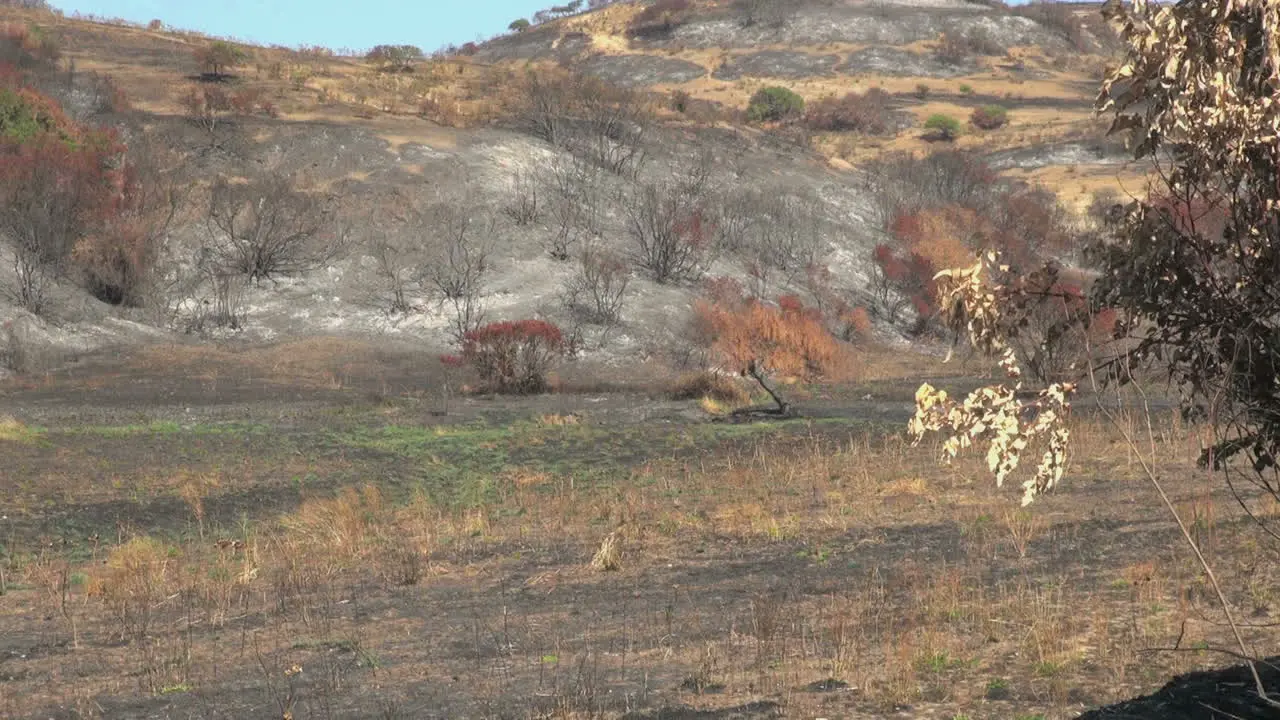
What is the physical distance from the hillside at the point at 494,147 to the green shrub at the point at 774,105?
341cm

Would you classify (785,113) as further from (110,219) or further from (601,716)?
(601,716)

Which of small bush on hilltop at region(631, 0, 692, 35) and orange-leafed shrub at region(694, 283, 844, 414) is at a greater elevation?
small bush on hilltop at region(631, 0, 692, 35)

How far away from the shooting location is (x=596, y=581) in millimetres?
12797

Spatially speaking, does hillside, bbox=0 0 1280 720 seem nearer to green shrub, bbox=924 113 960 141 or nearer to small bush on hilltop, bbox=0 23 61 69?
small bush on hilltop, bbox=0 23 61 69

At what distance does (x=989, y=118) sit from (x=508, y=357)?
5798 cm

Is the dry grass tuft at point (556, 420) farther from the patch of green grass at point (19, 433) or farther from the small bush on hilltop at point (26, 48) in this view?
the small bush on hilltop at point (26, 48)

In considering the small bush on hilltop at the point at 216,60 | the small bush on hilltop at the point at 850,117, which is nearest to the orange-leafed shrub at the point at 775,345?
the small bush on hilltop at the point at 216,60

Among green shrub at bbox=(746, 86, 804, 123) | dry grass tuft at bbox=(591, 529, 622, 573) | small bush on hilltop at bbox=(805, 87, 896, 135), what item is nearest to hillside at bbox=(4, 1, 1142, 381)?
small bush on hilltop at bbox=(805, 87, 896, 135)

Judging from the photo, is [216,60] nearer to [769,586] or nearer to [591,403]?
[591,403]

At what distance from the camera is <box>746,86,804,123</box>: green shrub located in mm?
83375

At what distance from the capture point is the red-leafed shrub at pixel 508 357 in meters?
32.3

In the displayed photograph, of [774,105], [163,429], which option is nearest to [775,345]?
[163,429]

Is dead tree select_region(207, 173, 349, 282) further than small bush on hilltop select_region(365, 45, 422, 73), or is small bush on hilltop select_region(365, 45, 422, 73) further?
small bush on hilltop select_region(365, 45, 422, 73)

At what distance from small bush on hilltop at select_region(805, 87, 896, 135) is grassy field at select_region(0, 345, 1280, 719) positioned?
6328 cm
